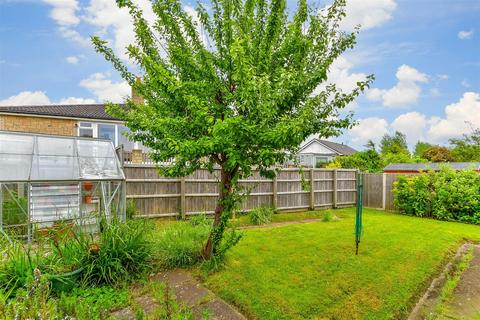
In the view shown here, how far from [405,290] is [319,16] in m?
4.57

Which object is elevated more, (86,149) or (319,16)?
(319,16)

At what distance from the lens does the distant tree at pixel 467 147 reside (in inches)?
1037

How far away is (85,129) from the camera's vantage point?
15.7 meters

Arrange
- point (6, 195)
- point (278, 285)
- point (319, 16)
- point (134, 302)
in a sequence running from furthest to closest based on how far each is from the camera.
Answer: point (6, 195) → point (319, 16) → point (278, 285) → point (134, 302)

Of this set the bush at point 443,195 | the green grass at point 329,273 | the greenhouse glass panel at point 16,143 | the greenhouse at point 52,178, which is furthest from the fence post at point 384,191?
the greenhouse glass panel at point 16,143

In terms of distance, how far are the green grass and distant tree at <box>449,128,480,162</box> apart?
24.6 meters

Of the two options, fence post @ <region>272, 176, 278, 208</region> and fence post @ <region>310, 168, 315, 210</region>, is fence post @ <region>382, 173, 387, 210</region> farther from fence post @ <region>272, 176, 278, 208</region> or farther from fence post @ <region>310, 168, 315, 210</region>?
fence post @ <region>272, 176, 278, 208</region>

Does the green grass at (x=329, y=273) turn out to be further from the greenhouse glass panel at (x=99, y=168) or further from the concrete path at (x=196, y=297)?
the greenhouse glass panel at (x=99, y=168)

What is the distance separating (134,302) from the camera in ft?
12.7

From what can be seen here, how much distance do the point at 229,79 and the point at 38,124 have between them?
49.3 feet

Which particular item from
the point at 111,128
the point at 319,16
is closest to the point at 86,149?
the point at 319,16

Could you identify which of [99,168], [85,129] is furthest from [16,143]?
[85,129]

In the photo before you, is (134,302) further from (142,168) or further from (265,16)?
(142,168)

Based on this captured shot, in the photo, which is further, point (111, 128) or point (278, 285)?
point (111, 128)
